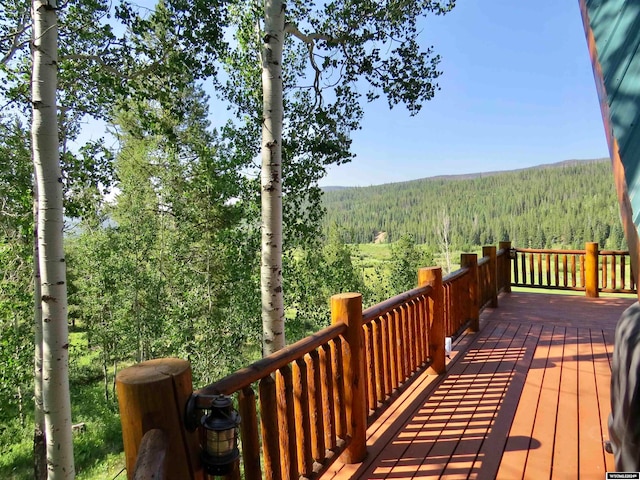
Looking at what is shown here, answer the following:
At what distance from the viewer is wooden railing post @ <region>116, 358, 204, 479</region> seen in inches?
41.6

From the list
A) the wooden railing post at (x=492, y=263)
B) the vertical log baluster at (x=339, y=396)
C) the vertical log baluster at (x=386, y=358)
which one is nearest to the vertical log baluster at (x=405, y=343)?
the vertical log baluster at (x=386, y=358)

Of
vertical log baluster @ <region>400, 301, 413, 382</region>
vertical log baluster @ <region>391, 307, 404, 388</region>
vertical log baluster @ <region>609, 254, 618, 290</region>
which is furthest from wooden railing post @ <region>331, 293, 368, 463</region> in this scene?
vertical log baluster @ <region>609, 254, 618, 290</region>

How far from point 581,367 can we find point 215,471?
3.81 meters

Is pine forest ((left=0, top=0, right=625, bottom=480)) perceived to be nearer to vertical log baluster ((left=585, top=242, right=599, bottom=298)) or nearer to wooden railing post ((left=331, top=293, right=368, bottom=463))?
wooden railing post ((left=331, top=293, right=368, bottom=463))

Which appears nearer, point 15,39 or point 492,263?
point 492,263

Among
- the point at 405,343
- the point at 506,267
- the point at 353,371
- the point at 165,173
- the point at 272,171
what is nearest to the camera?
the point at 353,371

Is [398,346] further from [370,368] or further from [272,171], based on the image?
[272,171]

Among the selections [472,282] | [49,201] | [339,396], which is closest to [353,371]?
[339,396]

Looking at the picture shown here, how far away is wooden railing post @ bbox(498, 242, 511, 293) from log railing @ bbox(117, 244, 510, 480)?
3826mm

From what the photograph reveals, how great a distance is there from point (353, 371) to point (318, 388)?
1.16 ft

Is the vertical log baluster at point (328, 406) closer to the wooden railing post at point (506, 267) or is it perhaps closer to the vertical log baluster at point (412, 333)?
the vertical log baluster at point (412, 333)

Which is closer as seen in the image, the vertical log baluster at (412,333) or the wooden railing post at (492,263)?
the vertical log baluster at (412,333)

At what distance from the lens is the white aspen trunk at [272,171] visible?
438 centimetres

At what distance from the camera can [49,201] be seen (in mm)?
4047
